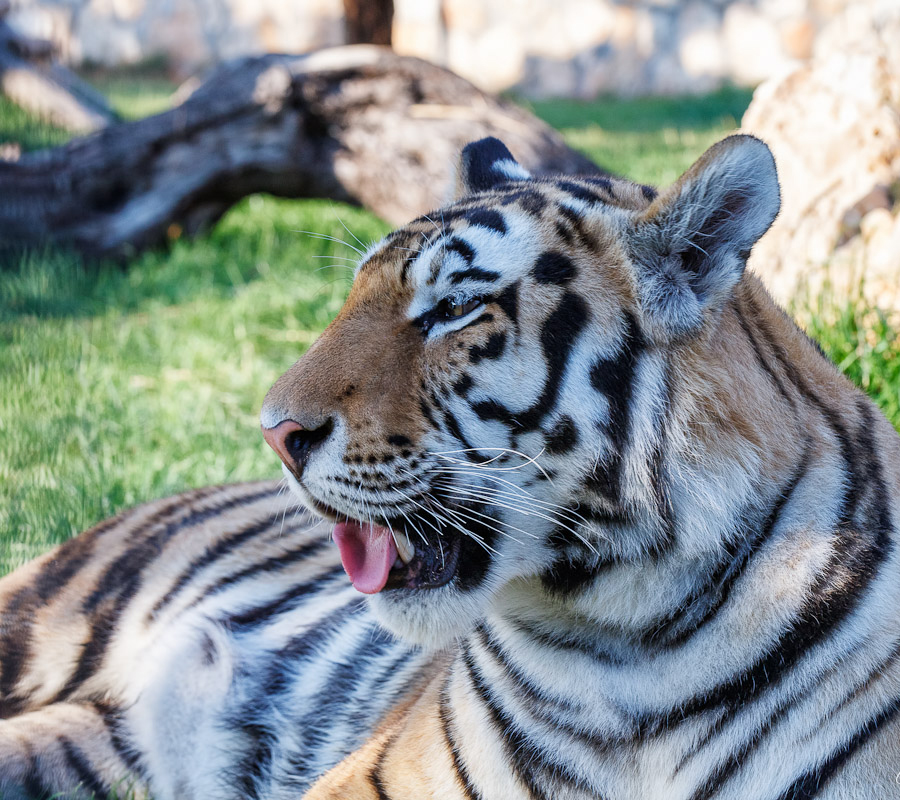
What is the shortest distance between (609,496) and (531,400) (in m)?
0.17

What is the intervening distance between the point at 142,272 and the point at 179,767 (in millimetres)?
3392

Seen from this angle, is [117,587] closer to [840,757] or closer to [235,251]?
[840,757]

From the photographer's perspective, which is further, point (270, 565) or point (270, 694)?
point (270, 565)

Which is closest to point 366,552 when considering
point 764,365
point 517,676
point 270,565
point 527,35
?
point 517,676

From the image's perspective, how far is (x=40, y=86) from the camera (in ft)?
24.1

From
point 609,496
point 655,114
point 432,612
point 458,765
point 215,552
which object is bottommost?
point 655,114

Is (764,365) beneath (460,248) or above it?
beneath

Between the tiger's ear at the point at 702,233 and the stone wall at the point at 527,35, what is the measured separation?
51.0 feet

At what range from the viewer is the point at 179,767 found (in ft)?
6.77

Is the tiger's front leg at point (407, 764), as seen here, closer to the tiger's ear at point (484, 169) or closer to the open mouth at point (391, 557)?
the open mouth at point (391, 557)

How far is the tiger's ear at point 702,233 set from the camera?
1390 mm

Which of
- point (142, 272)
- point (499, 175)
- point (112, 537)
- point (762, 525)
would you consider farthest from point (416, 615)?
point (142, 272)

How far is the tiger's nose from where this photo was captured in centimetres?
145

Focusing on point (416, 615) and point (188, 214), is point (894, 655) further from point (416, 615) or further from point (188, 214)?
point (188, 214)
